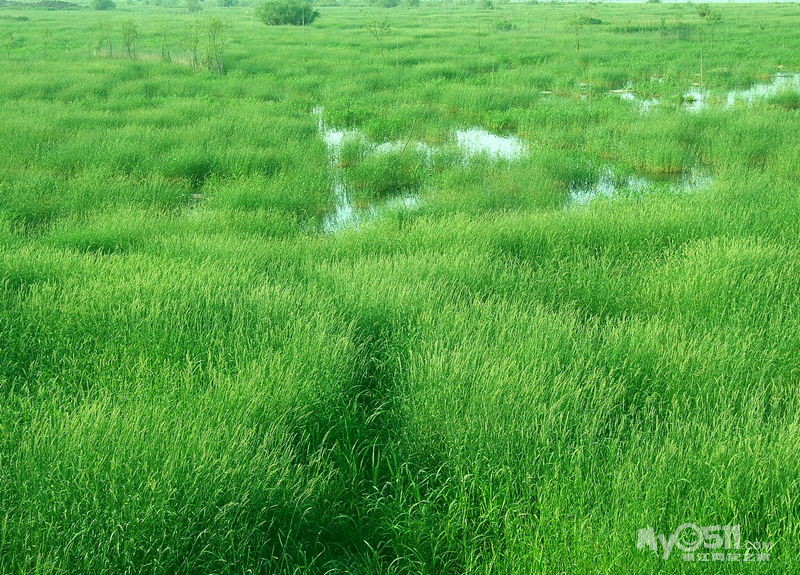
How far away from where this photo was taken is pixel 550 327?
4.33 metres

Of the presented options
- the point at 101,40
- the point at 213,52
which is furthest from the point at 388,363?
the point at 101,40

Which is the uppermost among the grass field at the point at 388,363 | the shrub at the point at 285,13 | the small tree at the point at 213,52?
the shrub at the point at 285,13

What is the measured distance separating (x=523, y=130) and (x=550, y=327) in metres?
9.64

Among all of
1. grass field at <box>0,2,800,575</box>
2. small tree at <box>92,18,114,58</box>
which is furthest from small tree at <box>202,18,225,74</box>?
grass field at <box>0,2,800,575</box>

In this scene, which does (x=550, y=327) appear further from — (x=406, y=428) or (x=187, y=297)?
(x=187, y=297)

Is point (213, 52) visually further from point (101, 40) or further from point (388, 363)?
point (388, 363)

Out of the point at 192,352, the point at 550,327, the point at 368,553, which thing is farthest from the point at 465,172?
the point at 368,553

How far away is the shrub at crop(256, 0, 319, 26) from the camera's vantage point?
45.1 meters

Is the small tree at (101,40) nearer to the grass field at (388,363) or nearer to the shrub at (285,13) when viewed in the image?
the grass field at (388,363)

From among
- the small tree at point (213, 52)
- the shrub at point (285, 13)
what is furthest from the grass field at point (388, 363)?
the shrub at point (285, 13)

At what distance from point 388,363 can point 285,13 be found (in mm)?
46072

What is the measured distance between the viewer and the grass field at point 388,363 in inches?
108

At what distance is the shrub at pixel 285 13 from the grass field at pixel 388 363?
3840cm

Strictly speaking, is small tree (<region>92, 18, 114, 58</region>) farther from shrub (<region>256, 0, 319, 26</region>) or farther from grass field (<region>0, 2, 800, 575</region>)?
shrub (<region>256, 0, 319, 26</region>)
